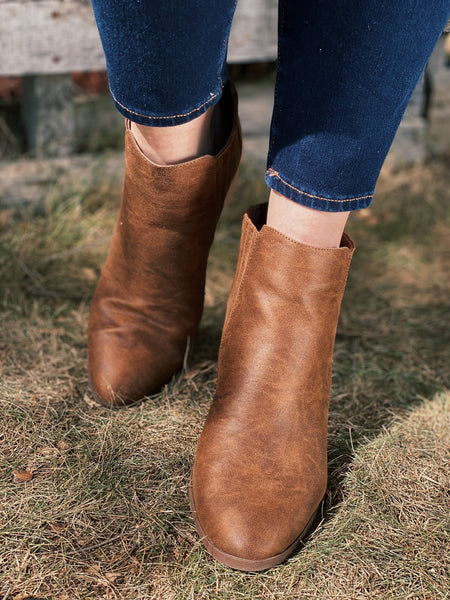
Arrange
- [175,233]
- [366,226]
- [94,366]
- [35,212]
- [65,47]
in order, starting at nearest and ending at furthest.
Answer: [175,233] < [94,366] < [65,47] < [35,212] < [366,226]

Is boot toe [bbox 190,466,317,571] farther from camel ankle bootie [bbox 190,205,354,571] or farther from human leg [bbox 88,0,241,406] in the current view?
human leg [bbox 88,0,241,406]

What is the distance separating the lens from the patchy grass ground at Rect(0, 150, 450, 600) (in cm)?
96

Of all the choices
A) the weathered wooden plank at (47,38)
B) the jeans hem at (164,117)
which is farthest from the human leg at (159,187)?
the weathered wooden plank at (47,38)

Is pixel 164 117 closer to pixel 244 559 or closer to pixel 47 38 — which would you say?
pixel 244 559

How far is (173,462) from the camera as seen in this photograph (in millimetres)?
1165

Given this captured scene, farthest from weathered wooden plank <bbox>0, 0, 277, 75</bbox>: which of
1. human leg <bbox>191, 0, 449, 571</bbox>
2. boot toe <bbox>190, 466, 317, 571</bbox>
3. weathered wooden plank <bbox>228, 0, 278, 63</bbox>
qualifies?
boot toe <bbox>190, 466, 317, 571</bbox>

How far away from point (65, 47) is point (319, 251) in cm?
146

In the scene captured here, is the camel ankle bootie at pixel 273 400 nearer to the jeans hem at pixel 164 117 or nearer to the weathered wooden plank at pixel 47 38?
the jeans hem at pixel 164 117

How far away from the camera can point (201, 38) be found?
857 mm

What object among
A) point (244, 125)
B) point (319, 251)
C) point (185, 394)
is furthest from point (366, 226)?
point (319, 251)

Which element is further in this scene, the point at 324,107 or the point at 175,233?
the point at 175,233

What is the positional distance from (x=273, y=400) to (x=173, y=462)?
255 millimetres

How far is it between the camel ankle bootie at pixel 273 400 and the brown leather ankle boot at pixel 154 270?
0.15 m

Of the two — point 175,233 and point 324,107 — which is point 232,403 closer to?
point 175,233
